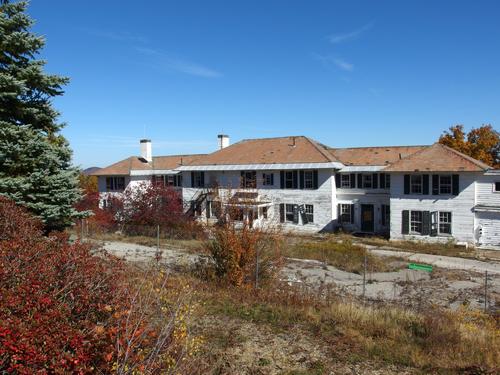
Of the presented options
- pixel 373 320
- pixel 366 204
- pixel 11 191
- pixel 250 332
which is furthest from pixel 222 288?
pixel 366 204

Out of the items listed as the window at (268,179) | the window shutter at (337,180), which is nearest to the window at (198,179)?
the window at (268,179)

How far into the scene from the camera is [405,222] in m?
28.9

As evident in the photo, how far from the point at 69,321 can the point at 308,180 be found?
28.7 metres

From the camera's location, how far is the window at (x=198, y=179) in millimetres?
36912

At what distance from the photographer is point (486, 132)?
44469mm

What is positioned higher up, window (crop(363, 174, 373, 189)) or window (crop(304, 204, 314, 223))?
window (crop(363, 174, 373, 189))

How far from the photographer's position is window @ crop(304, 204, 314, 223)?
32.7 metres

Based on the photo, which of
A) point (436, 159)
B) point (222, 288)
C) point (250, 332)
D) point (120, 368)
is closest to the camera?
point (120, 368)

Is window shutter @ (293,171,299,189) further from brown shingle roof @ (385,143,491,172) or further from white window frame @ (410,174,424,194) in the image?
white window frame @ (410,174,424,194)

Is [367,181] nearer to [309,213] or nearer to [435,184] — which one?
[309,213]

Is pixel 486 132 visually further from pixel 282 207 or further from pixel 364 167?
pixel 282 207

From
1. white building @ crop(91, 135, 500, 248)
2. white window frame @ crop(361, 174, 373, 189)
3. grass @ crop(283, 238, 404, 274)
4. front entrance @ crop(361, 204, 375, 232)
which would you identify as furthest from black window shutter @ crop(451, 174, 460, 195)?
grass @ crop(283, 238, 404, 274)

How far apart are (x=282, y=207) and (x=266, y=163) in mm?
Answer: 3773

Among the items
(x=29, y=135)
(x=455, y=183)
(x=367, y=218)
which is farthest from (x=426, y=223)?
(x=29, y=135)
